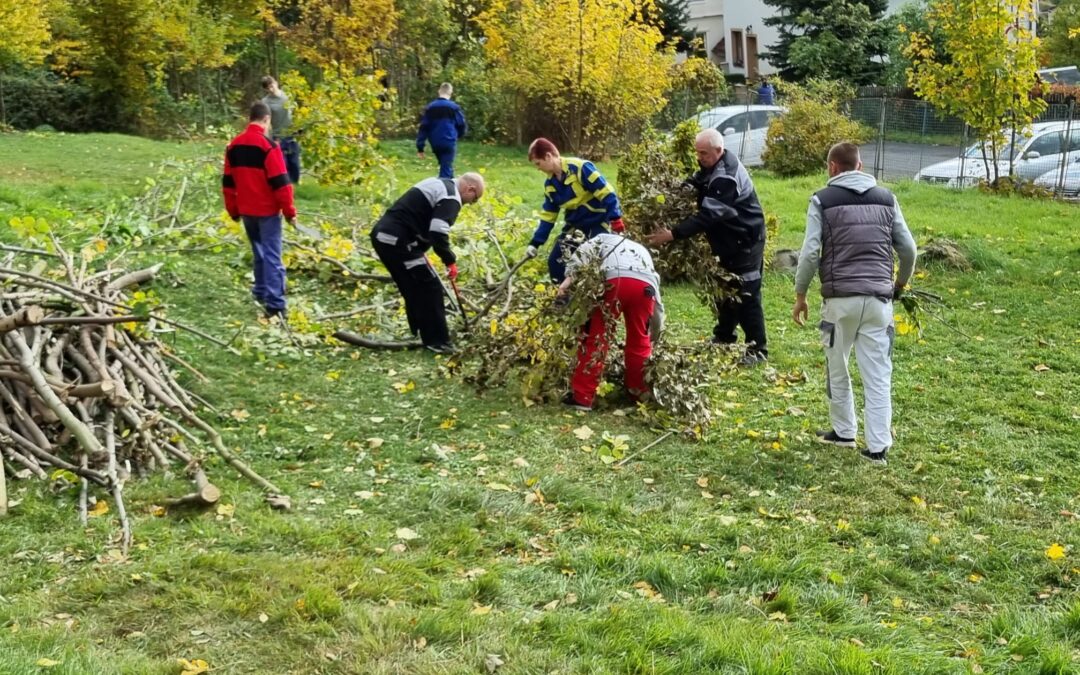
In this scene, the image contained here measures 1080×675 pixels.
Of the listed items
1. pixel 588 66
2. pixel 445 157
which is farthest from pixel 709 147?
pixel 588 66

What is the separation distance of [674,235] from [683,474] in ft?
7.84

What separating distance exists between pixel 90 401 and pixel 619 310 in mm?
3189

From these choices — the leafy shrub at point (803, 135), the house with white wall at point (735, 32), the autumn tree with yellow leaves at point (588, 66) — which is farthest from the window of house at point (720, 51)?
the leafy shrub at point (803, 135)

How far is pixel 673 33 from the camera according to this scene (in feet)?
114

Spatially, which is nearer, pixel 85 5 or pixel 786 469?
pixel 786 469

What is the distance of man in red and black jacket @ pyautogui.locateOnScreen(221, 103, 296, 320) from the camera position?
8164mm

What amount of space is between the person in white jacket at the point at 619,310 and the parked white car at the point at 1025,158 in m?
12.0

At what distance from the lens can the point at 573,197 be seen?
7.87 metres

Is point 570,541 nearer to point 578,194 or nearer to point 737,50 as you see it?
point 578,194

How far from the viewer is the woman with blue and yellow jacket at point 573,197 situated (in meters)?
7.72

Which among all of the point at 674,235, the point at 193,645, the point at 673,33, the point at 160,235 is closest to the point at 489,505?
the point at 193,645

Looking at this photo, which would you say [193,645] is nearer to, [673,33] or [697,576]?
[697,576]

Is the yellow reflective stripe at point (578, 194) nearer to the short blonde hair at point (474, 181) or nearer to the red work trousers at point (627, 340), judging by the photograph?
the short blonde hair at point (474, 181)

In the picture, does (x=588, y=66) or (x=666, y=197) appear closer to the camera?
(x=666, y=197)
